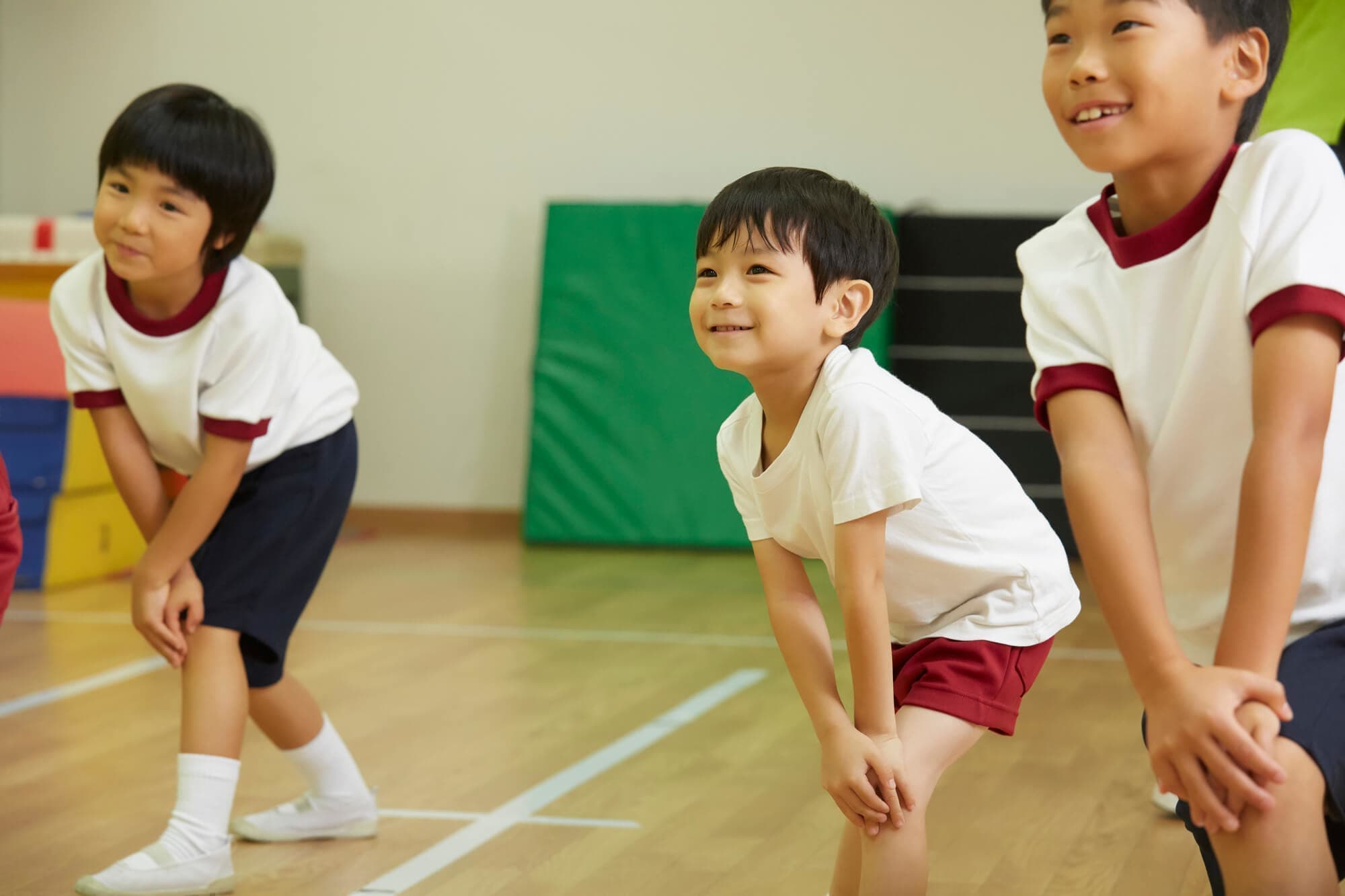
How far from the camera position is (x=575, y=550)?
518 centimetres

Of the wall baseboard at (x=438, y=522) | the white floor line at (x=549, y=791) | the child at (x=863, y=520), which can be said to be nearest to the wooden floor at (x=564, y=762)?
the white floor line at (x=549, y=791)

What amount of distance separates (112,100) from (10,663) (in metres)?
3.08

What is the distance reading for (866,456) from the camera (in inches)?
57.4

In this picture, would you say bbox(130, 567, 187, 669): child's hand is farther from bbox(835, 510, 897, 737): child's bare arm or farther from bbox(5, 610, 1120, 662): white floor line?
bbox(5, 610, 1120, 662): white floor line

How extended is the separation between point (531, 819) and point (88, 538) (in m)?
2.58

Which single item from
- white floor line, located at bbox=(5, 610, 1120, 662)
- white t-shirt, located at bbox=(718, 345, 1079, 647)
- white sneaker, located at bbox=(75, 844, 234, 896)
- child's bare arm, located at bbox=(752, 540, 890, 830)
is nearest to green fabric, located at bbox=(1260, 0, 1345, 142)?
white t-shirt, located at bbox=(718, 345, 1079, 647)

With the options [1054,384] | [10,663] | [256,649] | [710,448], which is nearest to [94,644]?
[10,663]

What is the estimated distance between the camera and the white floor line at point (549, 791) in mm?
2049

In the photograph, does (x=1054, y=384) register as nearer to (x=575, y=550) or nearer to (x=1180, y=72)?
(x=1180, y=72)

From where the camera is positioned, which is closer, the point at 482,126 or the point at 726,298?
the point at 726,298

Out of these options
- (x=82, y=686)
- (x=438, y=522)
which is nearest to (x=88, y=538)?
(x=82, y=686)

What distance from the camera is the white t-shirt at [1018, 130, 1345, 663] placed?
1224 millimetres

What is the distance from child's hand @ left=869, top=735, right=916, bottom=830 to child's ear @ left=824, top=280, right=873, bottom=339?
40 centimetres

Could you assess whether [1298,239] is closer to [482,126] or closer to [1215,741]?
[1215,741]
